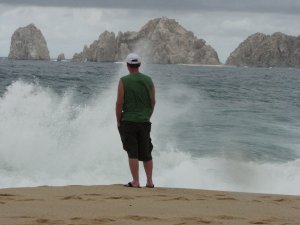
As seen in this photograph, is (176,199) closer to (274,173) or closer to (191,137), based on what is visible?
(274,173)

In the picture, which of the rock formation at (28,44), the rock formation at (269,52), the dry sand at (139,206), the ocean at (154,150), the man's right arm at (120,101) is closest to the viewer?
the dry sand at (139,206)

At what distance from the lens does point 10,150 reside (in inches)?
464

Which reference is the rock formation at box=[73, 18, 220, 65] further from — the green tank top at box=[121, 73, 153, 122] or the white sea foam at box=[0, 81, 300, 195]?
the green tank top at box=[121, 73, 153, 122]

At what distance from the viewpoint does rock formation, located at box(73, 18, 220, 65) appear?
511ft

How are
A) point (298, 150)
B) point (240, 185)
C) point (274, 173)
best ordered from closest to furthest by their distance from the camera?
point (240, 185)
point (274, 173)
point (298, 150)

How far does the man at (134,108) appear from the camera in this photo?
6641mm

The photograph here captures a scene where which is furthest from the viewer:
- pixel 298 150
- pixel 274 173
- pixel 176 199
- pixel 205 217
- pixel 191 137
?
pixel 191 137

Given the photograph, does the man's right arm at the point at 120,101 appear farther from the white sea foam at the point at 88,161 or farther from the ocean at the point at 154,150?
the white sea foam at the point at 88,161

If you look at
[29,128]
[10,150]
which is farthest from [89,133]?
[10,150]

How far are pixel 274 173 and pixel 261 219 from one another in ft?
22.2

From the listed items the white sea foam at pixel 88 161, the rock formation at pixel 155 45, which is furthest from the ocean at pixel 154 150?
the rock formation at pixel 155 45

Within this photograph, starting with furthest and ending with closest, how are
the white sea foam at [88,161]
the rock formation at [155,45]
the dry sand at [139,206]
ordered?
1. the rock formation at [155,45]
2. the white sea foam at [88,161]
3. the dry sand at [139,206]

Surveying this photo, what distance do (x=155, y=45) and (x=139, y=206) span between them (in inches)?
6154

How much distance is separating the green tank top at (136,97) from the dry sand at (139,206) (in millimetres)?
808
